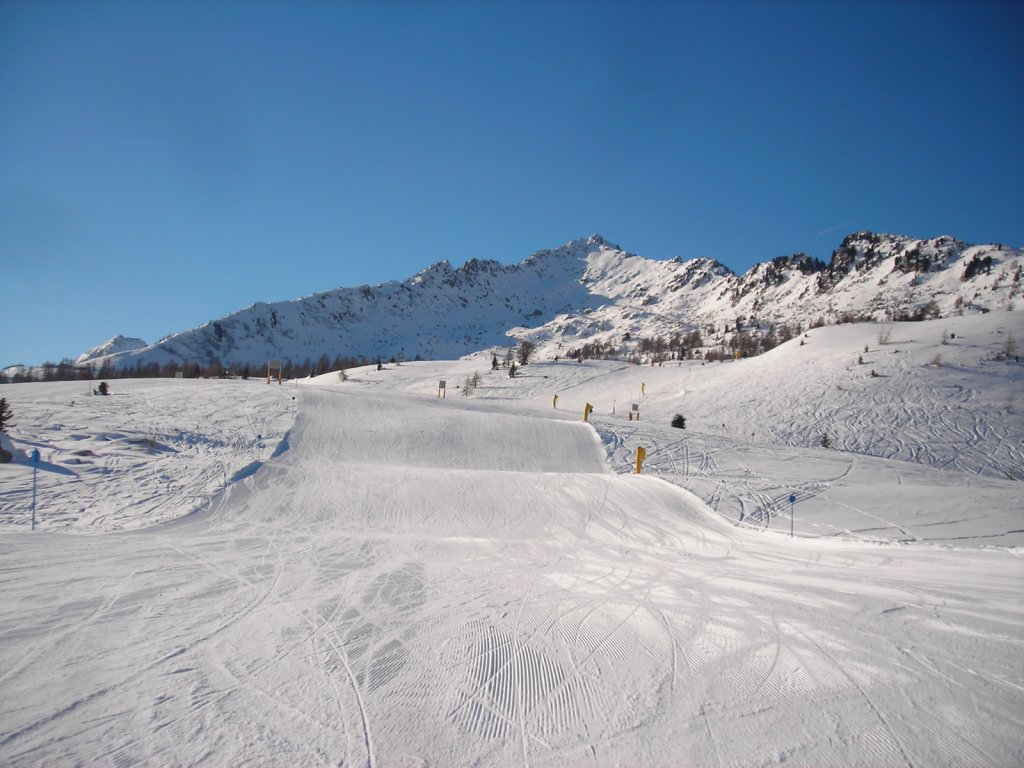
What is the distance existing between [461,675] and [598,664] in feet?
4.99

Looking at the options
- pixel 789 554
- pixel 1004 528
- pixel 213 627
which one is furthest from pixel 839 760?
pixel 1004 528

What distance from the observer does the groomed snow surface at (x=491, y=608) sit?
13.0 ft

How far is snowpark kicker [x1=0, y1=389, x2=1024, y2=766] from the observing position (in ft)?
12.7

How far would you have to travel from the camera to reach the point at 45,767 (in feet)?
11.7

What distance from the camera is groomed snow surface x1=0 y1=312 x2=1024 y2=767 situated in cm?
398

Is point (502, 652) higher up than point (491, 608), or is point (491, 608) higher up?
point (502, 652)

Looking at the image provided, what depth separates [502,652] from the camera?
18.2 feet

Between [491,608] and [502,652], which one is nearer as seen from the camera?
[502,652]

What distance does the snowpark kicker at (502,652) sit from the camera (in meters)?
3.88

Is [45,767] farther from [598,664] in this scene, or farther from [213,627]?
[598,664]

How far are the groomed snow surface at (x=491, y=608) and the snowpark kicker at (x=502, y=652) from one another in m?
0.04

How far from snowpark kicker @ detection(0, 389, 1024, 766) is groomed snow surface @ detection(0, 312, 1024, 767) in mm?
35

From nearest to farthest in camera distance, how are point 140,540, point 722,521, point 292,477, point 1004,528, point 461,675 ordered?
1. point 461,675
2. point 140,540
3. point 1004,528
4. point 722,521
5. point 292,477

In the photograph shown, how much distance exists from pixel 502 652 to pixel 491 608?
1.46 metres
